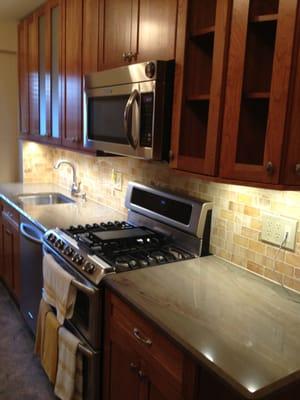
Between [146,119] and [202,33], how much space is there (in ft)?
1.41

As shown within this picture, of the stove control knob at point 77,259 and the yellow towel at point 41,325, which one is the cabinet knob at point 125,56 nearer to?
the stove control knob at point 77,259

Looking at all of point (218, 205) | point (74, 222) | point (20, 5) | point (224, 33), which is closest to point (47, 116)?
point (20, 5)

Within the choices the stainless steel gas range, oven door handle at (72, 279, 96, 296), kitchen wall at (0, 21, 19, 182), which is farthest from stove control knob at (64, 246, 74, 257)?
kitchen wall at (0, 21, 19, 182)

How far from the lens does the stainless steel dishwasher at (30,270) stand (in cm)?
236

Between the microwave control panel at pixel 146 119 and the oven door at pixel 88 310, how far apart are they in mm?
696

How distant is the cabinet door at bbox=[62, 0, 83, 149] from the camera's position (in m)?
2.40

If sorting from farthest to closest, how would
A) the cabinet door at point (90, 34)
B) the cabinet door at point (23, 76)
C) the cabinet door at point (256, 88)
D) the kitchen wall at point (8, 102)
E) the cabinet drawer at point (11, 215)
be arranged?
the kitchen wall at point (8, 102) < the cabinet door at point (23, 76) < the cabinet drawer at point (11, 215) < the cabinet door at point (90, 34) < the cabinet door at point (256, 88)

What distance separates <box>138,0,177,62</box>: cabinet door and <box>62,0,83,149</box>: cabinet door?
741mm

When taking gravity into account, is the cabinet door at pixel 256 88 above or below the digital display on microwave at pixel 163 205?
above

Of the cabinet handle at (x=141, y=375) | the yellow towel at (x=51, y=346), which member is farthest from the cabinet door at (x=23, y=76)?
the cabinet handle at (x=141, y=375)

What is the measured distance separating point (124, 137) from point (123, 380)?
1.13m

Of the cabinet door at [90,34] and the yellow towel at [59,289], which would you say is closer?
the yellow towel at [59,289]

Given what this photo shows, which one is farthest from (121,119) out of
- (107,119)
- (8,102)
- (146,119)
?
(8,102)

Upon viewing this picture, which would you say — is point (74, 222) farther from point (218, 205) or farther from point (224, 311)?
point (224, 311)
